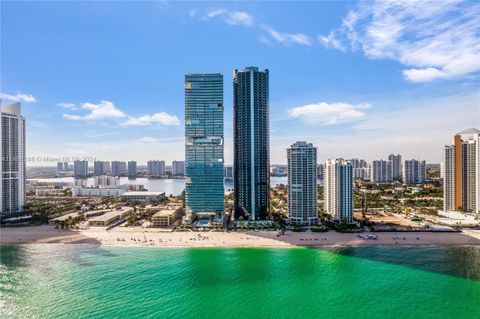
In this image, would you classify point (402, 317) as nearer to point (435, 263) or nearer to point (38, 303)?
point (435, 263)

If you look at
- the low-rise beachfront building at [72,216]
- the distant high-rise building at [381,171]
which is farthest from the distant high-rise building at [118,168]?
the distant high-rise building at [381,171]

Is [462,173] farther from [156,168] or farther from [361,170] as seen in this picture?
[156,168]

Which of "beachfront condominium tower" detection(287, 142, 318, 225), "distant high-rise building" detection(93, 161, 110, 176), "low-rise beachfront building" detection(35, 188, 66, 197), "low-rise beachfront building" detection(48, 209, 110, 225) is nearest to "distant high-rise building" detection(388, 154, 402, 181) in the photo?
"beachfront condominium tower" detection(287, 142, 318, 225)

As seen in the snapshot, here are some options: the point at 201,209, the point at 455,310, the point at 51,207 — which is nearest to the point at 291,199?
the point at 201,209

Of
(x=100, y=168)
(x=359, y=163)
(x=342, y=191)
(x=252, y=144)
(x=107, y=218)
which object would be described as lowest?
(x=107, y=218)

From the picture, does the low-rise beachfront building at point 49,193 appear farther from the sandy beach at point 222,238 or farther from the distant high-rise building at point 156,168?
the distant high-rise building at point 156,168

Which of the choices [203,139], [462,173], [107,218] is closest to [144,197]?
[107,218]

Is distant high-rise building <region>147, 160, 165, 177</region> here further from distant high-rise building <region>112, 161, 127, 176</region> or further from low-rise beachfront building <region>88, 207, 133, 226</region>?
low-rise beachfront building <region>88, 207, 133, 226</region>
